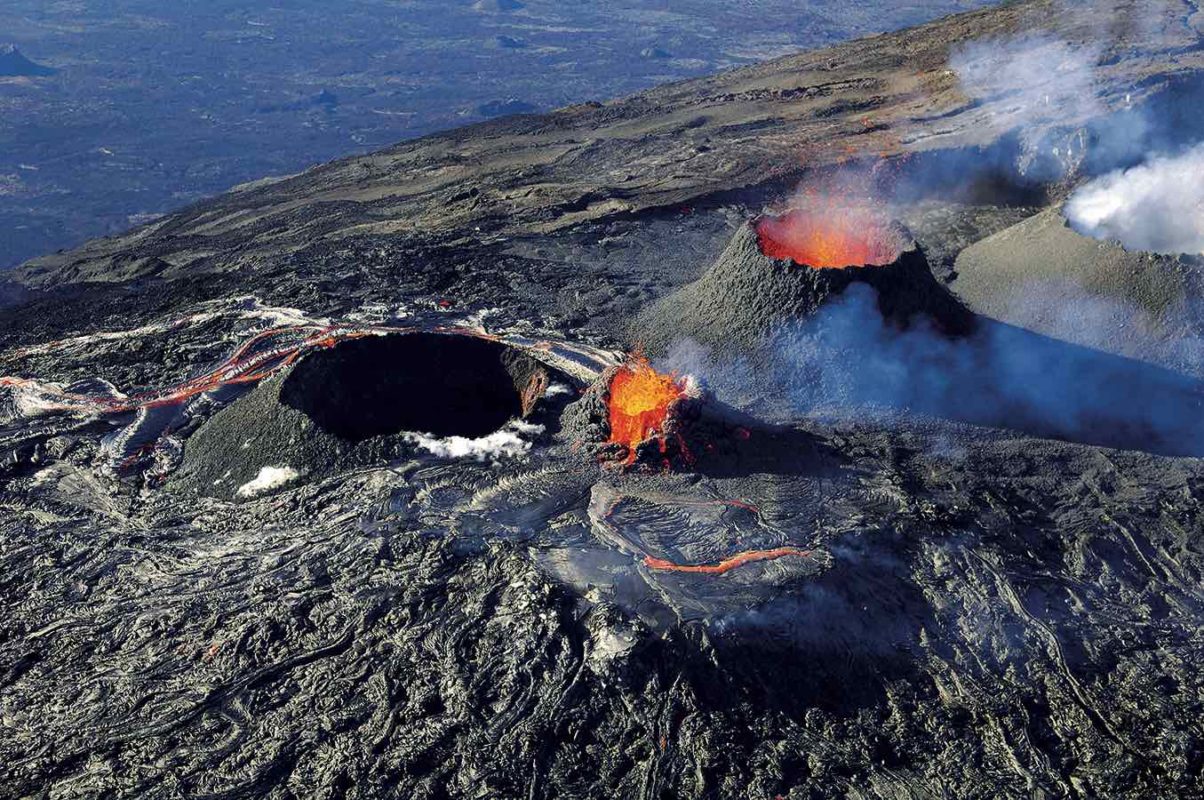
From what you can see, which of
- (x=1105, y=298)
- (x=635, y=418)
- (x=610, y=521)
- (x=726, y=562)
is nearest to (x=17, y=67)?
(x=635, y=418)

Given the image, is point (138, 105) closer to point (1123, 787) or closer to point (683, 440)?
point (683, 440)

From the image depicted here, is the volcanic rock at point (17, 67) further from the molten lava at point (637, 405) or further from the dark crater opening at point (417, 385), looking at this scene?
the molten lava at point (637, 405)

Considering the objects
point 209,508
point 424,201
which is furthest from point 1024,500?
point 424,201

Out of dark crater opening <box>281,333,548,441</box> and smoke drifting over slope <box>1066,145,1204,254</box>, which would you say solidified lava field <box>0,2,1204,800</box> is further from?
smoke drifting over slope <box>1066,145,1204,254</box>

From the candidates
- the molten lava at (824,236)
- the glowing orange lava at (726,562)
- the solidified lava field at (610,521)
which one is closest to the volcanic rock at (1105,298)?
the solidified lava field at (610,521)

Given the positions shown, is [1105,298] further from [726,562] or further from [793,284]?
[726,562]

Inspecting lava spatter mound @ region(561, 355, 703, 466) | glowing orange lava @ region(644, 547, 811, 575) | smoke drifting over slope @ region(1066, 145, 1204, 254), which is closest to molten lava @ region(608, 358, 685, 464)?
lava spatter mound @ region(561, 355, 703, 466)
